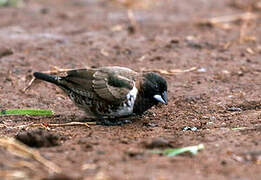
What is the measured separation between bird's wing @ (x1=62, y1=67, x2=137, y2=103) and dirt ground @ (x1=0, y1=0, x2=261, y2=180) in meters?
0.36

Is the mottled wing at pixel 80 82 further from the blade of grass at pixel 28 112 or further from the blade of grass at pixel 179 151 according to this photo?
the blade of grass at pixel 179 151

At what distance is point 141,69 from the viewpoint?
791 cm

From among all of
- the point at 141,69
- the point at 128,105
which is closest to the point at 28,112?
the point at 128,105

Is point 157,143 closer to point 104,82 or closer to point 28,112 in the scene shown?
point 104,82

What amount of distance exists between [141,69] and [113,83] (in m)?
1.82

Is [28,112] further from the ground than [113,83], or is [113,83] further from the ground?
[113,83]

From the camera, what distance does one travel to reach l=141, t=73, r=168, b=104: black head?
614 cm

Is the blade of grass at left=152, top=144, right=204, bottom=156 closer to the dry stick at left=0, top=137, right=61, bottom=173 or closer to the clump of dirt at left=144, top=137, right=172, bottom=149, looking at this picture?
the clump of dirt at left=144, top=137, right=172, bottom=149

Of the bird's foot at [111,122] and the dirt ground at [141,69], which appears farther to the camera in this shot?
the bird's foot at [111,122]

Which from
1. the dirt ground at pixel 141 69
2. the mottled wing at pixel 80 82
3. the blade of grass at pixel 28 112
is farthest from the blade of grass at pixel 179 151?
the blade of grass at pixel 28 112

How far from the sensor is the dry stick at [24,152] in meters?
4.21

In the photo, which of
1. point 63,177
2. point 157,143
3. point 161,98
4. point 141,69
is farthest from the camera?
point 141,69

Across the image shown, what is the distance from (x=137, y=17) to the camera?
11008mm

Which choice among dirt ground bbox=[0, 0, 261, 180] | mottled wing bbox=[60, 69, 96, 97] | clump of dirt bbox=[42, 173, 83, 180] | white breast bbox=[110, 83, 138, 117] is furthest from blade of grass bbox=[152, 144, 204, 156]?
mottled wing bbox=[60, 69, 96, 97]
